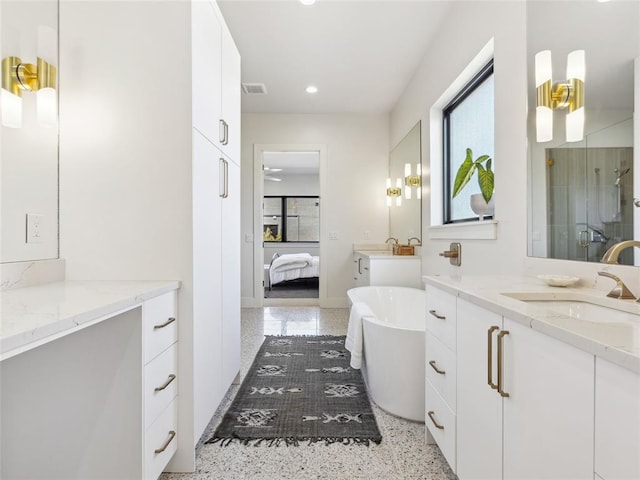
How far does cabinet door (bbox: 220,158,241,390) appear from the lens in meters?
1.92

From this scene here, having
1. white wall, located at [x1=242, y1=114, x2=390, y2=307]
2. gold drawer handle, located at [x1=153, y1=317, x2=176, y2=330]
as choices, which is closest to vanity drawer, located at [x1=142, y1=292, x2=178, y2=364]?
gold drawer handle, located at [x1=153, y1=317, x2=176, y2=330]

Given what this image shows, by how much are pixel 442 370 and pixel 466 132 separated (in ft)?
6.86

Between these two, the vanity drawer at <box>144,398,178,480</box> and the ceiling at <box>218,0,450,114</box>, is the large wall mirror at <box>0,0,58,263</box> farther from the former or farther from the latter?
the ceiling at <box>218,0,450,114</box>

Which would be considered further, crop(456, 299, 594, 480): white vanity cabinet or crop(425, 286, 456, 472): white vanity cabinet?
crop(425, 286, 456, 472): white vanity cabinet

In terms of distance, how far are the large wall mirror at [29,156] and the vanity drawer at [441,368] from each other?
1.65m

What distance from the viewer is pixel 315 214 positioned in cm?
853

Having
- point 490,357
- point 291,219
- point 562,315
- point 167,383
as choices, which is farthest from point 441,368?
point 291,219

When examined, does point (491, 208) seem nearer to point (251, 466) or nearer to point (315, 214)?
point (251, 466)

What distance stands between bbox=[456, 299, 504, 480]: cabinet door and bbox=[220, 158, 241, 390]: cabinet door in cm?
126

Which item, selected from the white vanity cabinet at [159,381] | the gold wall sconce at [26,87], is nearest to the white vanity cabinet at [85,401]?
the white vanity cabinet at [159,381]

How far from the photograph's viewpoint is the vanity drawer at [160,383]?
1.16 meters

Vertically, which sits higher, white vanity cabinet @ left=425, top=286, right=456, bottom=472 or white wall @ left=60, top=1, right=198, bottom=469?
white wall @ left=60, top=1, right=198, bottom=469

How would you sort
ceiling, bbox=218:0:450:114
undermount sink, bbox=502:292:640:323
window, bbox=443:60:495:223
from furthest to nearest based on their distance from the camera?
1. ceiling, bbox=218:0:450:114
2. window, bbox=443:60:495:223
3. undermount sink, bbox=502:292:640:323

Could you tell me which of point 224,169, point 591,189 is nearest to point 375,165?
point 224,169
